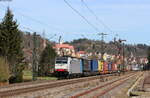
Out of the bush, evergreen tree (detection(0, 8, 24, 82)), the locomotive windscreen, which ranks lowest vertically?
the bush

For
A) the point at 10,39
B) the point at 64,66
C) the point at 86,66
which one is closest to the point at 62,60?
the point at 64,66

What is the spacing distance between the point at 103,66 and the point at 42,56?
693 inches

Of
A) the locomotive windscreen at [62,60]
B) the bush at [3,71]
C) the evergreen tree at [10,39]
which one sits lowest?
the bush at [3,71]

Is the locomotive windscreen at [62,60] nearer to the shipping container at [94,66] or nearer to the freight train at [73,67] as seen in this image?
the freight train at [73,67]

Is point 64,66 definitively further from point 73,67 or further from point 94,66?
point 94,66

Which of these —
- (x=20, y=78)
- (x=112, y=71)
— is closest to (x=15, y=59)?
(x=20, y=78)

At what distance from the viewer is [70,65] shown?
5747cm

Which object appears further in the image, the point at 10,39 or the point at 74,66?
the point at 74,66

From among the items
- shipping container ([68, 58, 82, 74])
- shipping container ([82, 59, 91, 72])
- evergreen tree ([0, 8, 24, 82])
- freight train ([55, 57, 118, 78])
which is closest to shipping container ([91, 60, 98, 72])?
freight train ([55, 57, 118, 78])

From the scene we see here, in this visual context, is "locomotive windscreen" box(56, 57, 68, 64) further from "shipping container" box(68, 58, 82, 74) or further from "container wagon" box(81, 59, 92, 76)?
"container wagon" box(81, 59, 92, 76)

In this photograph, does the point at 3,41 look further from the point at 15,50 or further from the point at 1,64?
the point at 1,64

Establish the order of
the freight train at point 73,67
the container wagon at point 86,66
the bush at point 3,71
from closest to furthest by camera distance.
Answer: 1. the bush at point 3,71
2. the freight train at point 73,67
3. the container wagon at point 86,66

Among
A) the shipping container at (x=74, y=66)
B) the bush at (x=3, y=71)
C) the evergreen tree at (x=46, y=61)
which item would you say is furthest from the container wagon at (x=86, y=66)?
the bush at (x=3, y=71)

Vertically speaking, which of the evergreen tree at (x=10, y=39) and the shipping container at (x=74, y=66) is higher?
the evergreen tree at (x=10, y=39)
